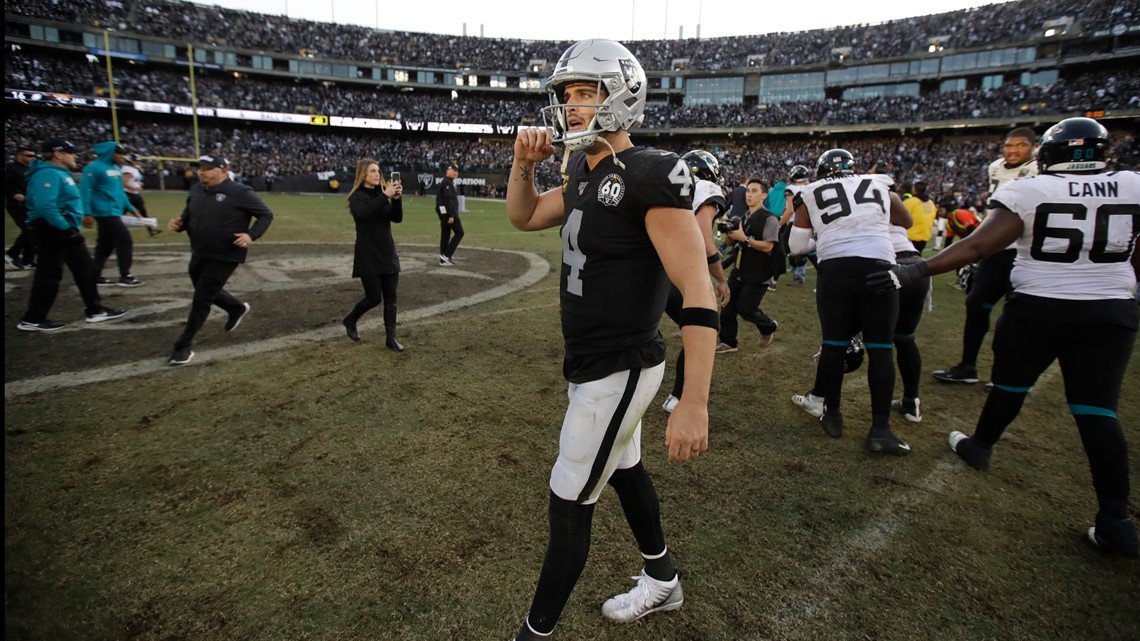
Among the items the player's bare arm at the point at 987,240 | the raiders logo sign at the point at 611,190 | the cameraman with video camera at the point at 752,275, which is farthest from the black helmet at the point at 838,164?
the raiders logo sign at the point at 611,190

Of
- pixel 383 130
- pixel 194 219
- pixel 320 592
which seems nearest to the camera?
pixel 320 592

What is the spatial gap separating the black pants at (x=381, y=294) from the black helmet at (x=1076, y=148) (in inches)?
235

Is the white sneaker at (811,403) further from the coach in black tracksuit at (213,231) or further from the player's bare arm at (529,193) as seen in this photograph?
the coach in black tracksuit at (213,231)

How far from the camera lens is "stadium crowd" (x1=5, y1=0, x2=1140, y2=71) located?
43375 millimetres

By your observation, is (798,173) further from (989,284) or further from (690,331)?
(690,331)

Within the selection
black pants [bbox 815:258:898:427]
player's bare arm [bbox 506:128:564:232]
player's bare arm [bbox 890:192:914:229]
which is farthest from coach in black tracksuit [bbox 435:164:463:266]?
player's bare arm [bbox 506:128:564:232]

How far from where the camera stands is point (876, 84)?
49.9m

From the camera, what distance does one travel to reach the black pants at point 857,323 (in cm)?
444

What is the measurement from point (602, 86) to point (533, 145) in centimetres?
47

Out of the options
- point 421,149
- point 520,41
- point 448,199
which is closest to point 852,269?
point 448,199

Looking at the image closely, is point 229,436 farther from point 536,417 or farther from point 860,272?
point 860,272

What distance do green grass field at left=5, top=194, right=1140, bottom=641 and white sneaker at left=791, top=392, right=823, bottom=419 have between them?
17cm

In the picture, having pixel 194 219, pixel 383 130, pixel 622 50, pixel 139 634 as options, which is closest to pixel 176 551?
pixel 139 634

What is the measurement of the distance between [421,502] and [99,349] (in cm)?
518
